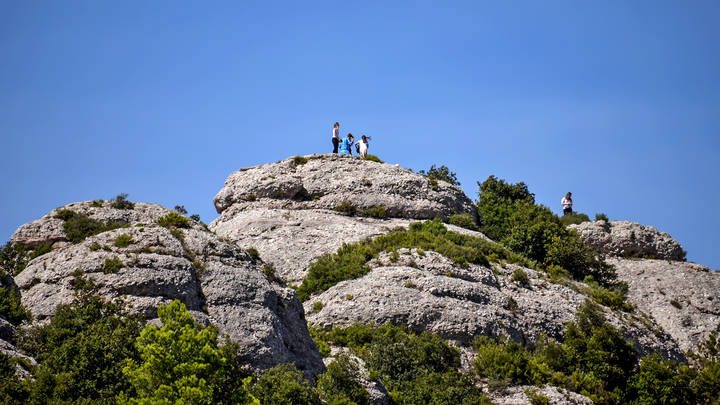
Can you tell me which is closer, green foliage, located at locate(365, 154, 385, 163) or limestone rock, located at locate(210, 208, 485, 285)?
limestone rock, located at locate(210, 208, 485, 285)

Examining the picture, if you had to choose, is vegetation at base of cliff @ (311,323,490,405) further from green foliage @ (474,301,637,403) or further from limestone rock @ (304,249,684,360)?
green foliage @ (474,301,637,403)

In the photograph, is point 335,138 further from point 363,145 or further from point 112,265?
point 112,265

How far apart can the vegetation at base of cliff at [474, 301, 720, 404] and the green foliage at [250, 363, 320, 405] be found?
10447mm

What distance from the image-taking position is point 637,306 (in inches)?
1967

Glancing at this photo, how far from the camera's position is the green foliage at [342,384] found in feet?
98.8

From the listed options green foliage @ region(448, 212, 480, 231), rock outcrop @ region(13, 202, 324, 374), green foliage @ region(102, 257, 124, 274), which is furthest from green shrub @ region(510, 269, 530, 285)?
green foliage @ region(102, 257, 124, 274)

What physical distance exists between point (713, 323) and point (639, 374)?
1282cm

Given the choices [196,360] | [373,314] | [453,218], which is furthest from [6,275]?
[453,218]

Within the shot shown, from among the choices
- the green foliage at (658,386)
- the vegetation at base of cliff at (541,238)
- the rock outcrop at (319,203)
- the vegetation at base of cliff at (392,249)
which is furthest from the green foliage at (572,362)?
the rock outcrop at (319,203)

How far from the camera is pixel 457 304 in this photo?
134ft

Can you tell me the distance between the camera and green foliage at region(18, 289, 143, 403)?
2680 centimetres

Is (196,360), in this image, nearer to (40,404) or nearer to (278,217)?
(40,404)

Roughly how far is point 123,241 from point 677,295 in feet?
115

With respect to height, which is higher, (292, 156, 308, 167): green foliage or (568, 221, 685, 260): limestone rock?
(292, 156, 308, 167): green foliage
